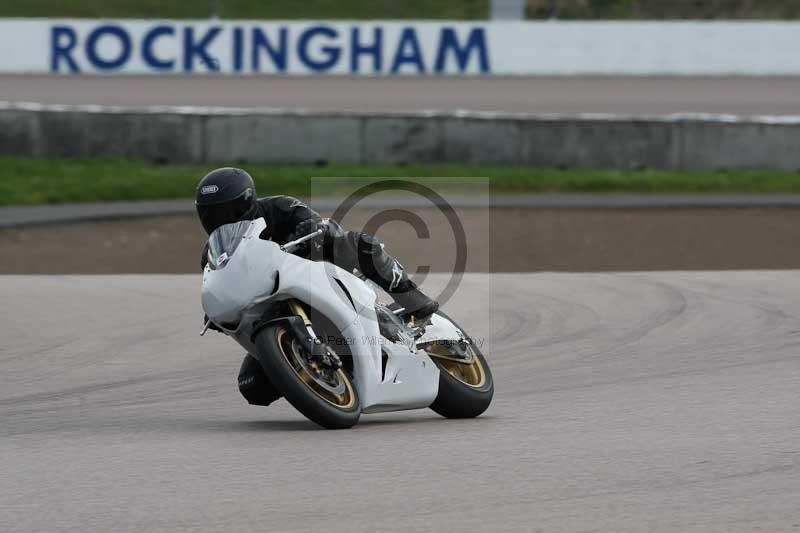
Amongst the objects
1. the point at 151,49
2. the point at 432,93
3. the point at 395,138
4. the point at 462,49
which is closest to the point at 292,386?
the point at 395,138

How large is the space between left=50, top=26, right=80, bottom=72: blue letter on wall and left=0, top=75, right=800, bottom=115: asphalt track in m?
0.62

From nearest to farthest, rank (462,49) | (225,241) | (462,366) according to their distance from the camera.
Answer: (225,241) → (462,366) → (462,49)

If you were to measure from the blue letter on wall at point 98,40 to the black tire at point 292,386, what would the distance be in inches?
838

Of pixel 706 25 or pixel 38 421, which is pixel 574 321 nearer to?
pixel 38 421

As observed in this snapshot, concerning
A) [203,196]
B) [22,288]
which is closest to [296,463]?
[203,196]

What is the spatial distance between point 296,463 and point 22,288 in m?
6.74

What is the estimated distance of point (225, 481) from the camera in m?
4.89

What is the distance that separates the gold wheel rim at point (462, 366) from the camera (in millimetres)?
6461

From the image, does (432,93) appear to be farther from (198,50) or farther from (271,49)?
(198,50)

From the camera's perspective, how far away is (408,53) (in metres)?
26.7

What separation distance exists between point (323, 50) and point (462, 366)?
20.7m

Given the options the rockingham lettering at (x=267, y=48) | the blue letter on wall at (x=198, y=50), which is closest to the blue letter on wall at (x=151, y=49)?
the rockingham lettering at (x=267, y=48)

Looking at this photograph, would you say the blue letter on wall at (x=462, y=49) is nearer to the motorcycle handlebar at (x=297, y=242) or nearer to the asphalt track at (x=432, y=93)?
the asphalt track at (x=432, y=93)

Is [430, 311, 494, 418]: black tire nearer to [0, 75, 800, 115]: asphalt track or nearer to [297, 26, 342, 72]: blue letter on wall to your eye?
[0, 75, 800, 115]: asphalt track
